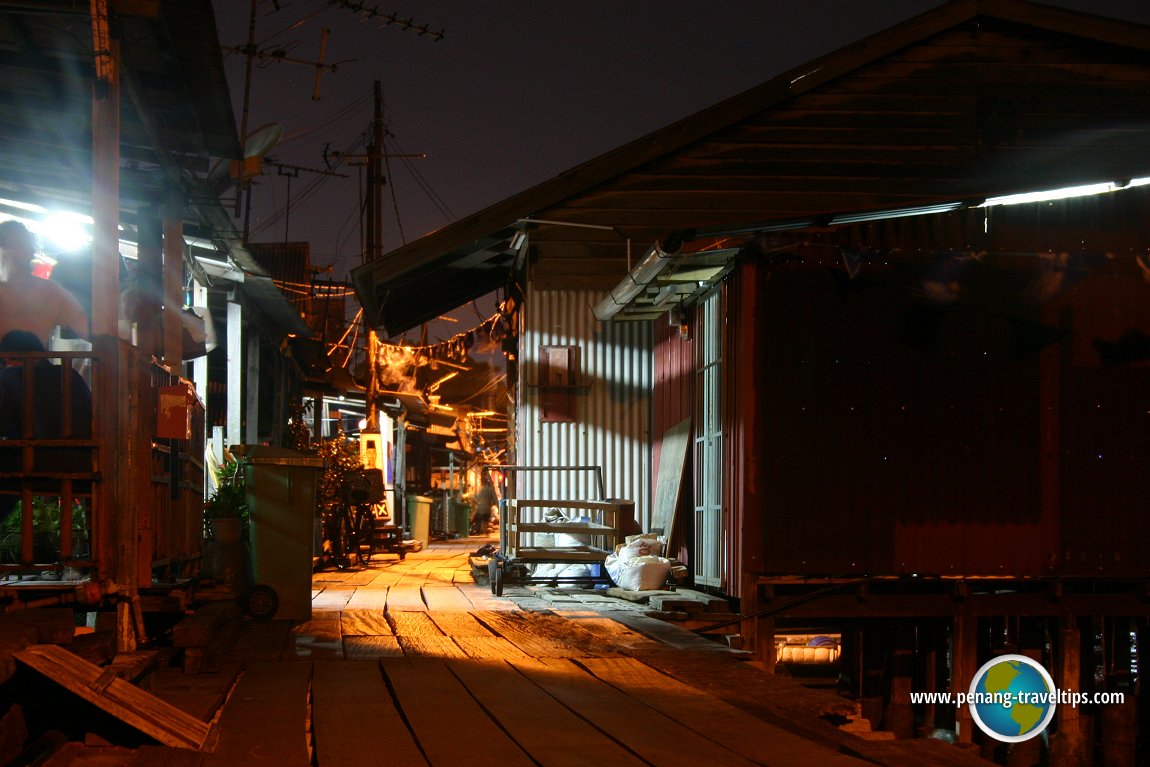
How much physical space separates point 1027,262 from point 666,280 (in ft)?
11.4

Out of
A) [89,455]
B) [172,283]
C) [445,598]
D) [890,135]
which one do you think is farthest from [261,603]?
[890,135]

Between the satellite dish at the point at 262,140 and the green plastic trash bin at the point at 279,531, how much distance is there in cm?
326

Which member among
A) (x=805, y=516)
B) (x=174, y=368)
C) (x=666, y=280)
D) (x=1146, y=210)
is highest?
(x=1146, y=210)

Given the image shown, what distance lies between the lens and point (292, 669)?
6875 mm

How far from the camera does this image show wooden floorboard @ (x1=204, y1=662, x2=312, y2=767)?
4.72 metres

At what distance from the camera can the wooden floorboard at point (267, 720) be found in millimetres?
4719

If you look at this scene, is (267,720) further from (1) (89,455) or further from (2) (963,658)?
(2) (963,658)

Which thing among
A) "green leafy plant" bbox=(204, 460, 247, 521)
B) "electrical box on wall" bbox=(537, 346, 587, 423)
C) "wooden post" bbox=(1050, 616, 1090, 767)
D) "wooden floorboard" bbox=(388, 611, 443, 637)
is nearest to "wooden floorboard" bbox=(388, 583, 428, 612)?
"wooden floorboard" bbox=(388, 611, 443, 637)

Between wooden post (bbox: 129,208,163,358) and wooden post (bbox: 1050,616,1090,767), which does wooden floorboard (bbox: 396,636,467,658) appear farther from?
wooden post (bbox: 1050,616,1090,767)

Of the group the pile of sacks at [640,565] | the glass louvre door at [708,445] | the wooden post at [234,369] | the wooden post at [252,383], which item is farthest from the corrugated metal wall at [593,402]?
the wooden post at [252,383]

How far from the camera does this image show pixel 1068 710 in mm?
11016

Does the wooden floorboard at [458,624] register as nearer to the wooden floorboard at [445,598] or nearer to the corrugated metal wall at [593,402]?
the wooden floorboard at [445,598]

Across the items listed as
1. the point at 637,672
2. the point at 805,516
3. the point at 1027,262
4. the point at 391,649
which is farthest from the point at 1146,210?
the point at 391,649

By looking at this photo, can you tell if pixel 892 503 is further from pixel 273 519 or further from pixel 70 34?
pixel 70 34
